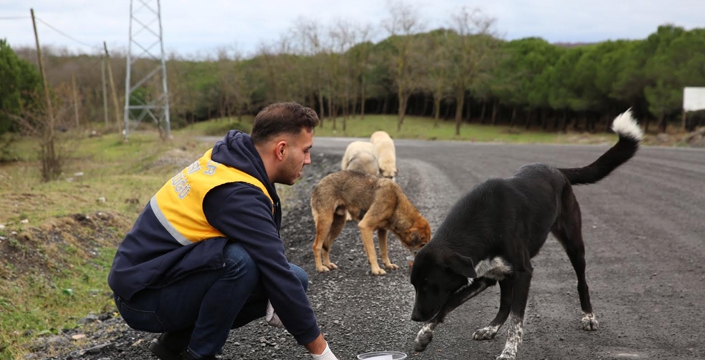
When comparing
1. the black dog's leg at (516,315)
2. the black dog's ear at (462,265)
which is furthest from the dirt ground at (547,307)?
the black dog's ear at (462,265)

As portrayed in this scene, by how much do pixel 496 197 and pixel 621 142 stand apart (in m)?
1.76

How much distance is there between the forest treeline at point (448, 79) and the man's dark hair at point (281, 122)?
37.3m

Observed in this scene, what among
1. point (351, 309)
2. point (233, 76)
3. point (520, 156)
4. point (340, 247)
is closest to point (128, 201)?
point (340, 247)

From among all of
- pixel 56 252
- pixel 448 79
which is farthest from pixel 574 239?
pixel 448 79

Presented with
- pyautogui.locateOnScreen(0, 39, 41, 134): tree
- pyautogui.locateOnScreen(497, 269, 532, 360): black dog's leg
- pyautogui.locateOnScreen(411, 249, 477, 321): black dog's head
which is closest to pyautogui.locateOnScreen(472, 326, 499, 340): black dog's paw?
pyautogui.locateOnScreen(497, 269, 532, 360): black dog's leg

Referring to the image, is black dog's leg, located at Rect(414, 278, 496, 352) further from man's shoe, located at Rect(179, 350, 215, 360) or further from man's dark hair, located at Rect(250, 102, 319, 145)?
man's dark hair, located at Rect(250, 102, 319, 145)

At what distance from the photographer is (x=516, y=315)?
4691 mm

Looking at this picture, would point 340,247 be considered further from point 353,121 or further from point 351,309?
point 353,121

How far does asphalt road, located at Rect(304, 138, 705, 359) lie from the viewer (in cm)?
493

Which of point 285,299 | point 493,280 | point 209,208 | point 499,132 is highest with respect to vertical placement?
point 209,208

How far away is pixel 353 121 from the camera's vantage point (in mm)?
75000

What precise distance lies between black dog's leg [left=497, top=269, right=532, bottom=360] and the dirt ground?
0.17 m

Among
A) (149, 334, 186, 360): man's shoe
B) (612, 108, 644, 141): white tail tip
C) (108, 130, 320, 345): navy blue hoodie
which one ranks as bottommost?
(149, 334, 186, 360): man's shoe

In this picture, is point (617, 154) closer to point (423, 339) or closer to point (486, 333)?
point (486, 333)
